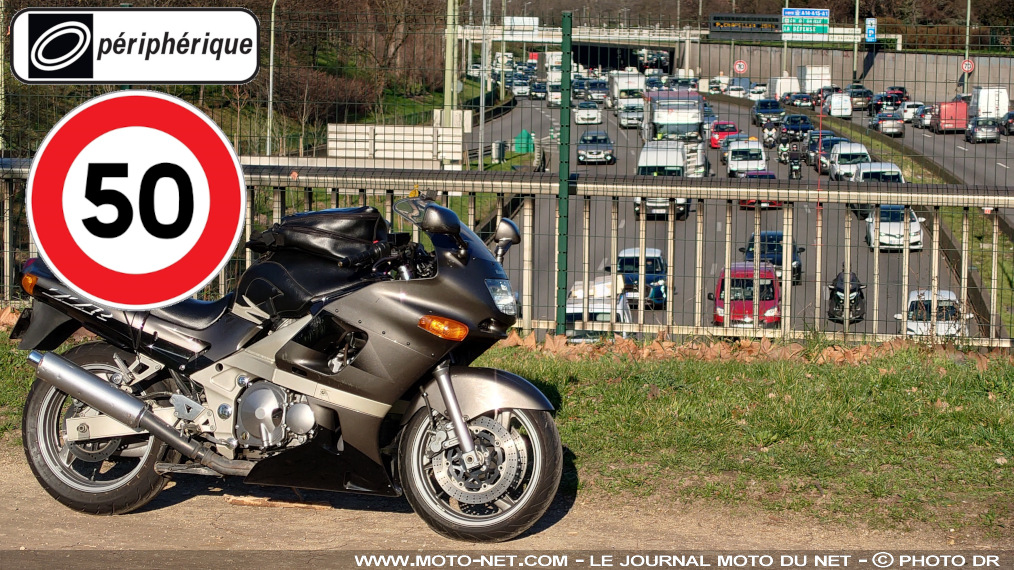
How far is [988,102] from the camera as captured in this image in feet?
29.0

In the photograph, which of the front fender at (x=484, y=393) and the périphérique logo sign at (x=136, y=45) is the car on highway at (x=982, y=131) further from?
the périphérique logo sign at (x=136, y=45)

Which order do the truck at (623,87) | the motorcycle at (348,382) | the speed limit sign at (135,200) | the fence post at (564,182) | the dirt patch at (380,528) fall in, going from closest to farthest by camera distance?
the speed limit sign at (135,200)
the motorcycle at (348,382)
the dirt patch at (380,528)
the truck at (623,87)
the fence post at (564,182)

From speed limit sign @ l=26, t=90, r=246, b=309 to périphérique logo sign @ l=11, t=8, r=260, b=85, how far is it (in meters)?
1.03

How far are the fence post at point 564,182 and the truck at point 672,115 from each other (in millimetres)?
629

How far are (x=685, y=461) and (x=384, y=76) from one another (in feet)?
15.2

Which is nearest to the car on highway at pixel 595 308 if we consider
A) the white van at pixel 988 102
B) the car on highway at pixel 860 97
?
the car on highway at pixel 860 97

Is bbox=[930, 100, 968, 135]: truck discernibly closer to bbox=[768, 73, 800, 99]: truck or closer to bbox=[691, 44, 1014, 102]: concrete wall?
bbox=[691, 44, 1014, 102]: concrete wall

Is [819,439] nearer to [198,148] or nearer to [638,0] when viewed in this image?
[198,148]

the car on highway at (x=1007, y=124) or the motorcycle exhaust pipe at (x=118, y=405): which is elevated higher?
the car on highway at (x=1007, y=124)

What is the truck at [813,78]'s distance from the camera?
905 centimetres

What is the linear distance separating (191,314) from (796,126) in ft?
18.1

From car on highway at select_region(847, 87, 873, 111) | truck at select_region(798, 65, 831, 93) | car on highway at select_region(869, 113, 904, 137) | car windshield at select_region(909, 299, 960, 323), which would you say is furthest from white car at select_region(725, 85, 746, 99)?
car windshield at select_region(909, 299, 960, 323)

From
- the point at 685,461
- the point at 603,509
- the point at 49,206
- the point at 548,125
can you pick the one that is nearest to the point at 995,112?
the point at 548,125

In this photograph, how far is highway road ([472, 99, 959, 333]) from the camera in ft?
28.8
